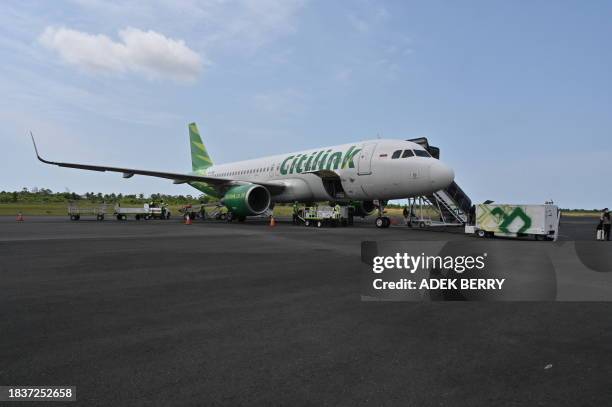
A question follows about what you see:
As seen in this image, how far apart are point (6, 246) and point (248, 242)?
698 cm

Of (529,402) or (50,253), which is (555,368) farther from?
(50,253)

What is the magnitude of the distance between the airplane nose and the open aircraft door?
11.7ft

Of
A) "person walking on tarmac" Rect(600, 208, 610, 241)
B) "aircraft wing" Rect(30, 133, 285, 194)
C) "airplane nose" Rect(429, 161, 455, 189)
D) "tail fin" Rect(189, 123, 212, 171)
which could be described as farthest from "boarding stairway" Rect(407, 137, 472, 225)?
"tail fin" Rect(189, 123, 212, 171)

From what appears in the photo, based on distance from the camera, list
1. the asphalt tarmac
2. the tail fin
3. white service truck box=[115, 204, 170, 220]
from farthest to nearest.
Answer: the tail fin < white service truck box=[115, 204, 170, 220] < the asphalt tarmac

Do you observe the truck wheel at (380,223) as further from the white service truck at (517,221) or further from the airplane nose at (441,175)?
the white service truck at (517,221)

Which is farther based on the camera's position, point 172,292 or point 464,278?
point 464,278

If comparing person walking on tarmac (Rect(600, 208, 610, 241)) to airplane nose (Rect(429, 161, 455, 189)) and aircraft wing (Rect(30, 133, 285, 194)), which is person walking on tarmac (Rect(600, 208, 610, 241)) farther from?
aircraft wing (Rect(30, 133, 285, 194))

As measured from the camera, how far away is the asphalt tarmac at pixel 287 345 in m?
3.00

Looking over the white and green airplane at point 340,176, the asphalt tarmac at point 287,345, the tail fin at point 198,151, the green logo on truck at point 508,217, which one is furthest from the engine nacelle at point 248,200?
the asphalt tarmac at point 287,345

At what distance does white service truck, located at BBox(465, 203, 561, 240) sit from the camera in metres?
15.8

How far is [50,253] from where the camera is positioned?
10.5 metres

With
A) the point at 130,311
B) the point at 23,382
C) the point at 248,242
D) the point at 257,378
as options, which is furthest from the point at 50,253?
the point at 257,378

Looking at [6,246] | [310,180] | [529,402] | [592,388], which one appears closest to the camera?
[529,402]

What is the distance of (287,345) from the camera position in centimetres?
396
